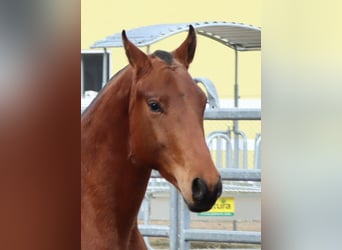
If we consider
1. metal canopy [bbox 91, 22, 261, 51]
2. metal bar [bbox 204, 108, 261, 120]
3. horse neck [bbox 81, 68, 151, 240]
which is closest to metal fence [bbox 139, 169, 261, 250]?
metal bar [bbox 204, 108, 261, 120]

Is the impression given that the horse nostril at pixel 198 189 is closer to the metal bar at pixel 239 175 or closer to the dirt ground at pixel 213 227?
the dirt ground at pixel 213 227

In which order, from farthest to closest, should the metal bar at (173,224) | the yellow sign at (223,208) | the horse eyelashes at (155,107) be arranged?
the metal bar at (173,224) < the yellow sign at (223,208) < the horse eyelashes at (155,107)

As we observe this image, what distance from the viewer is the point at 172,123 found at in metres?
1.53

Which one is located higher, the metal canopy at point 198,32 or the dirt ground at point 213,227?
the metal canopy at point 198,32

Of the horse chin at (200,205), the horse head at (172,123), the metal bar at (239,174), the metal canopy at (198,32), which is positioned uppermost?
the metal canopy at (198,32)

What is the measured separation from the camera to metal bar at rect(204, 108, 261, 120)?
201 centimetres

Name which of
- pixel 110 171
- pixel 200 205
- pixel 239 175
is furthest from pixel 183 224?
pixel 200 205

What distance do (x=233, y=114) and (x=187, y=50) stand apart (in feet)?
1.95

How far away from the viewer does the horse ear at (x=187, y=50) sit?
1637 millimetres

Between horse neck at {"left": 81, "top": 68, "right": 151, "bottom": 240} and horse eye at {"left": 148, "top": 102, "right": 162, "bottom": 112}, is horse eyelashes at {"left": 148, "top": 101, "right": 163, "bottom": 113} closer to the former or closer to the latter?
horse eye at {"left": 148, "top": 102, "right": 162, "bottom": 112}

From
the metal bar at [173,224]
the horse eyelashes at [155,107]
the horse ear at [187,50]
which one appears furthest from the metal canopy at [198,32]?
the metal bar at [173,224]

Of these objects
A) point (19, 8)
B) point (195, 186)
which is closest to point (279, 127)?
point (195, 186)

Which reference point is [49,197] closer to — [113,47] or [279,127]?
[279,127]

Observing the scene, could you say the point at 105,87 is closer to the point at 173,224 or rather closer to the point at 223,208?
the point at 223,208
